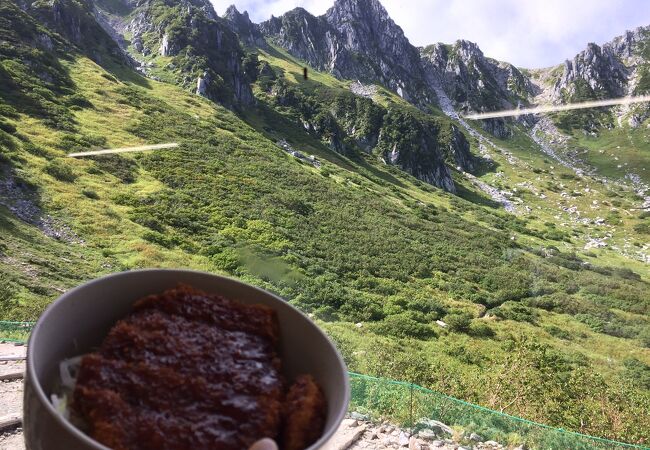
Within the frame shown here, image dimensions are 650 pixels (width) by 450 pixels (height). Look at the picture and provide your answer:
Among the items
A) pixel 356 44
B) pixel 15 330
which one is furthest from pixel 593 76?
pixel 15 330

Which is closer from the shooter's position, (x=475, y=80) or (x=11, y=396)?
(x=11, y=396)

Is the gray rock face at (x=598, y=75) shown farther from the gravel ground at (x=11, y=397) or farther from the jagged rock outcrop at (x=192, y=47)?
the gravel ground at (x=11, y=397)

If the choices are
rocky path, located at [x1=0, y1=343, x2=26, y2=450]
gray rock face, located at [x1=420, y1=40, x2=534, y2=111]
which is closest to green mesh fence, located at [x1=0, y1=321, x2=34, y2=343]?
rocky path, located at [x1=0, y1=343, x2=26, y2=450]

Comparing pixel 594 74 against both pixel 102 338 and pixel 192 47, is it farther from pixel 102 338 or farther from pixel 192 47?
pixel 102 338

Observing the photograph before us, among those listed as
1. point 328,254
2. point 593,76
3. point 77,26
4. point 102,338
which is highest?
point 593,76

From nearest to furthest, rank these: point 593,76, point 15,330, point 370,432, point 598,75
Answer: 1. point 370,432
2. point 15,330
3. point 598,75
4. point 593,76

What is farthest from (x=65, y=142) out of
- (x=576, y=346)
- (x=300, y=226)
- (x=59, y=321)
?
(x=59, y=321)
